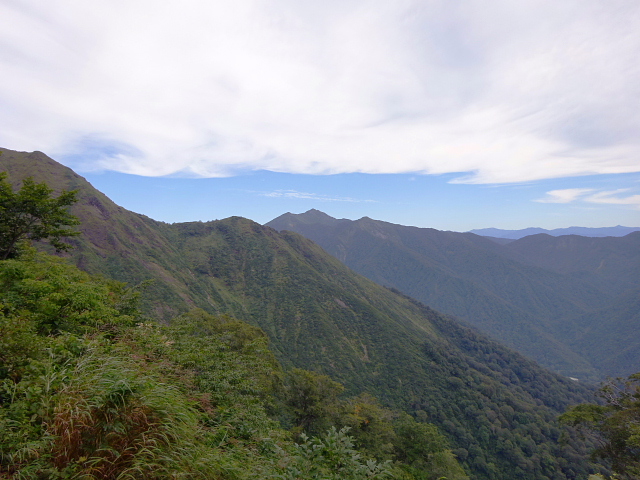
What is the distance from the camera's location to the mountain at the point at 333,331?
62.7 meters

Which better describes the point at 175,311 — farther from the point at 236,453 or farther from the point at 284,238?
the point at 284,238

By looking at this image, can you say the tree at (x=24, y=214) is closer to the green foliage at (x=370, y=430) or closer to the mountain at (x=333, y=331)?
the green foliage at (x=370, y=430)

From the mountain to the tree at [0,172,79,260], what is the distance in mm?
33727

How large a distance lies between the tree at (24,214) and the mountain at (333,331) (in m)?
33.7

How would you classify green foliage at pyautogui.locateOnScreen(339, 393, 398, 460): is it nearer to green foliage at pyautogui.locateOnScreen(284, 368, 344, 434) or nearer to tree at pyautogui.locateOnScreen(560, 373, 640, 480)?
green foliage at pyautogui.locateOnScreen(284, 368, 344, 434)

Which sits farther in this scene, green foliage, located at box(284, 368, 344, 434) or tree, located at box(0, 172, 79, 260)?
green foliage, located at box(284, 368, 344, 434)

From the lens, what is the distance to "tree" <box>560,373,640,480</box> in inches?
653

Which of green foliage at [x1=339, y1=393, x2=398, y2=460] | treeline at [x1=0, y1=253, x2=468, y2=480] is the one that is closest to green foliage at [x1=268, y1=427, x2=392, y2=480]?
treeline at [x1=0, y1=253, x2=468, y2=480]

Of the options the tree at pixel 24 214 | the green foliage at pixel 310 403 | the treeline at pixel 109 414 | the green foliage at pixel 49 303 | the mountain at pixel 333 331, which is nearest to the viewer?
the treeline at pixel 109 414

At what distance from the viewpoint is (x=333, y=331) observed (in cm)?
7938

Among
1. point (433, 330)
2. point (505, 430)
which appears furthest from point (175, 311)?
point (433, 330)

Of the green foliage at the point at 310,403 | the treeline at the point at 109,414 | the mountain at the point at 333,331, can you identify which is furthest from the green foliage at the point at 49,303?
the mountain at the point at 333,331

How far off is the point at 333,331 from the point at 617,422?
65284mm

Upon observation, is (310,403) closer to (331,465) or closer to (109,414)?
(331,465)
